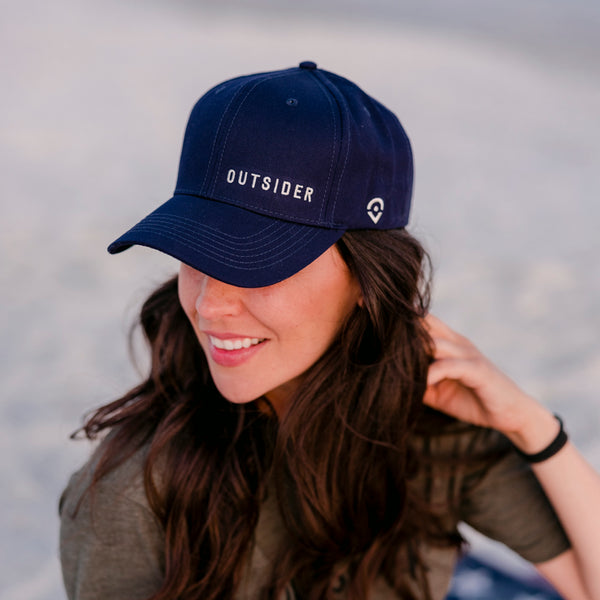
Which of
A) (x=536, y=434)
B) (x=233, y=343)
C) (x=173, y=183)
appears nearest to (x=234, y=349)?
(x=233, y=343)

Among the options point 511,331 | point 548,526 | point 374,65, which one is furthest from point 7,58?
point 548,526

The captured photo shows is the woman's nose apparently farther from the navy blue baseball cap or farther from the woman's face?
the navy blue baseball cap

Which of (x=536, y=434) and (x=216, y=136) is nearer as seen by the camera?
(x=216, y=136)

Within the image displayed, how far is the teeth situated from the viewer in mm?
1506

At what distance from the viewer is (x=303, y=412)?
65.6 inches

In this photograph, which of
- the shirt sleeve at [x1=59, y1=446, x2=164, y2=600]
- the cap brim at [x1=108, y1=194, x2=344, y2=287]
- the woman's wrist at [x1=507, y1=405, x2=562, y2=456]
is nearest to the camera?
the cap brim at [x1=108, y1=194, x2=344, y2=287]

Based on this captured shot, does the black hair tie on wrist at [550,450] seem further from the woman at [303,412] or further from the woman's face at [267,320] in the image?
the woman's face at [267,320]

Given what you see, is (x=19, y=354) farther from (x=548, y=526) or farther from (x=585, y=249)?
(x=585, y=249)

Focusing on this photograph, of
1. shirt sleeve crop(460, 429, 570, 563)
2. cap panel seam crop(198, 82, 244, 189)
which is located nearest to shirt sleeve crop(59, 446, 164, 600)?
cap panel seam crop(198, 82, 244, 189)

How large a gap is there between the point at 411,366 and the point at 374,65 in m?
7.67

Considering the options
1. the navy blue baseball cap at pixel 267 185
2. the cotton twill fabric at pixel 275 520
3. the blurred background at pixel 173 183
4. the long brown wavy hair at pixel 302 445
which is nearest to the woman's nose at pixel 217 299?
the navy blue baseball cap at pixel 267 185

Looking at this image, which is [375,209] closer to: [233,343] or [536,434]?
[233,343]

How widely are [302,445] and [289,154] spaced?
2.25 ft

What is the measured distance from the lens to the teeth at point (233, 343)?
4.94ft
